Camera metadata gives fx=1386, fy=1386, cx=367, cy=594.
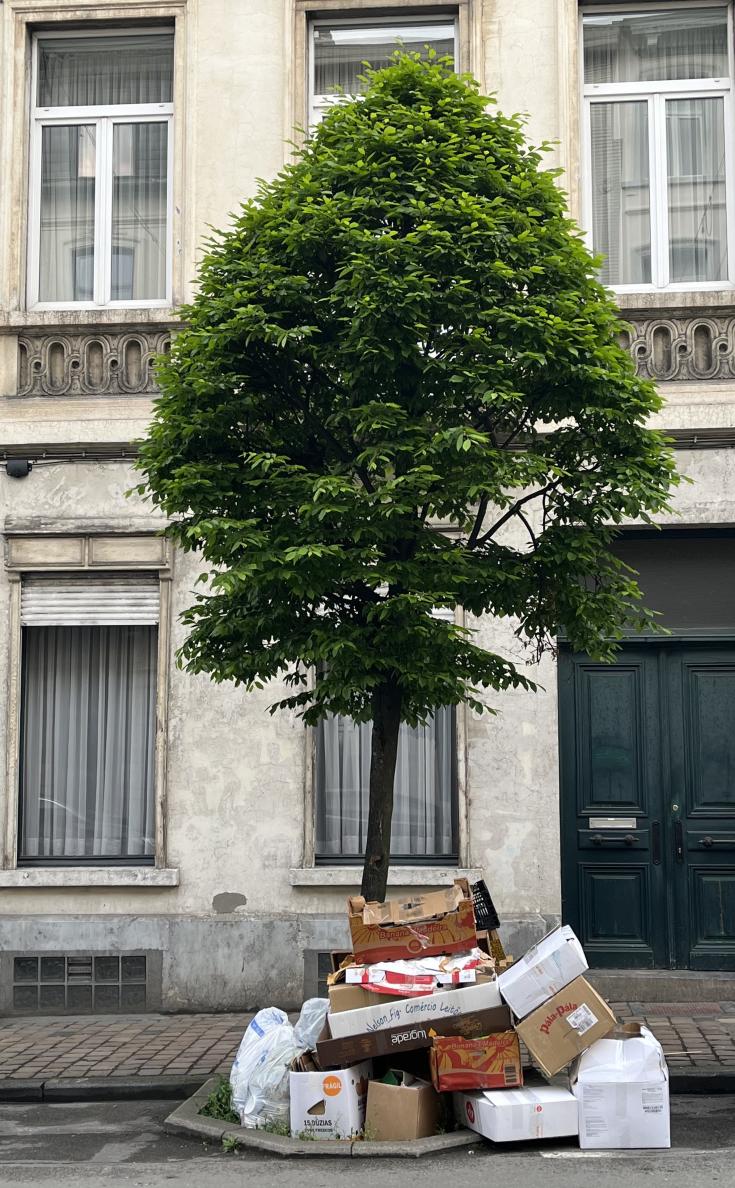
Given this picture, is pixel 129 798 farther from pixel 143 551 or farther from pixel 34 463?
pixel 34 463

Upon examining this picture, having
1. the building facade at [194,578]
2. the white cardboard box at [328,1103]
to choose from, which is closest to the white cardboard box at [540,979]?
the white cardboard box at [328,1103]

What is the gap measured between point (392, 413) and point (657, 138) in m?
5.46

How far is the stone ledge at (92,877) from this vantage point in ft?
34.6

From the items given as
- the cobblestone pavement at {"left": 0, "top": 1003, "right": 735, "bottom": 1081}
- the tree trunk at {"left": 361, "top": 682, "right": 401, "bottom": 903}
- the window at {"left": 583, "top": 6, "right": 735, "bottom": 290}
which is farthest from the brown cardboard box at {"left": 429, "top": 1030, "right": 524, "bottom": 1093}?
the window at {"left": 583, "top": 6, "right": 735, "bottom": 290}

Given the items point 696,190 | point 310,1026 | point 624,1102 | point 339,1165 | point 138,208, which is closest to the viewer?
point 339,1165

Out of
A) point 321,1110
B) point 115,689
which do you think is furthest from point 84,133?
point 321,1110

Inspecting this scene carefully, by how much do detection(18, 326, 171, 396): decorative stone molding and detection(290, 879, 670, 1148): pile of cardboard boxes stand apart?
5738 mm

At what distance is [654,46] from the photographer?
Result: 11406 mm

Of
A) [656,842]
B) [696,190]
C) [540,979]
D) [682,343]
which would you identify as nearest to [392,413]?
[540,979]

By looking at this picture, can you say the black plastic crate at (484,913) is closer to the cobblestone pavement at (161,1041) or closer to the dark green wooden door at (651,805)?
the cobblestone pavement at (161,1041)

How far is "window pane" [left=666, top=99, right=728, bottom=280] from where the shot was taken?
11.2m

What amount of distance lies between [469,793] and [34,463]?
430cm

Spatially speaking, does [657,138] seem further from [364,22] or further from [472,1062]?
[472,1062]

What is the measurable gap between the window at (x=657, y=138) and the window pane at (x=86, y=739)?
505 cm
